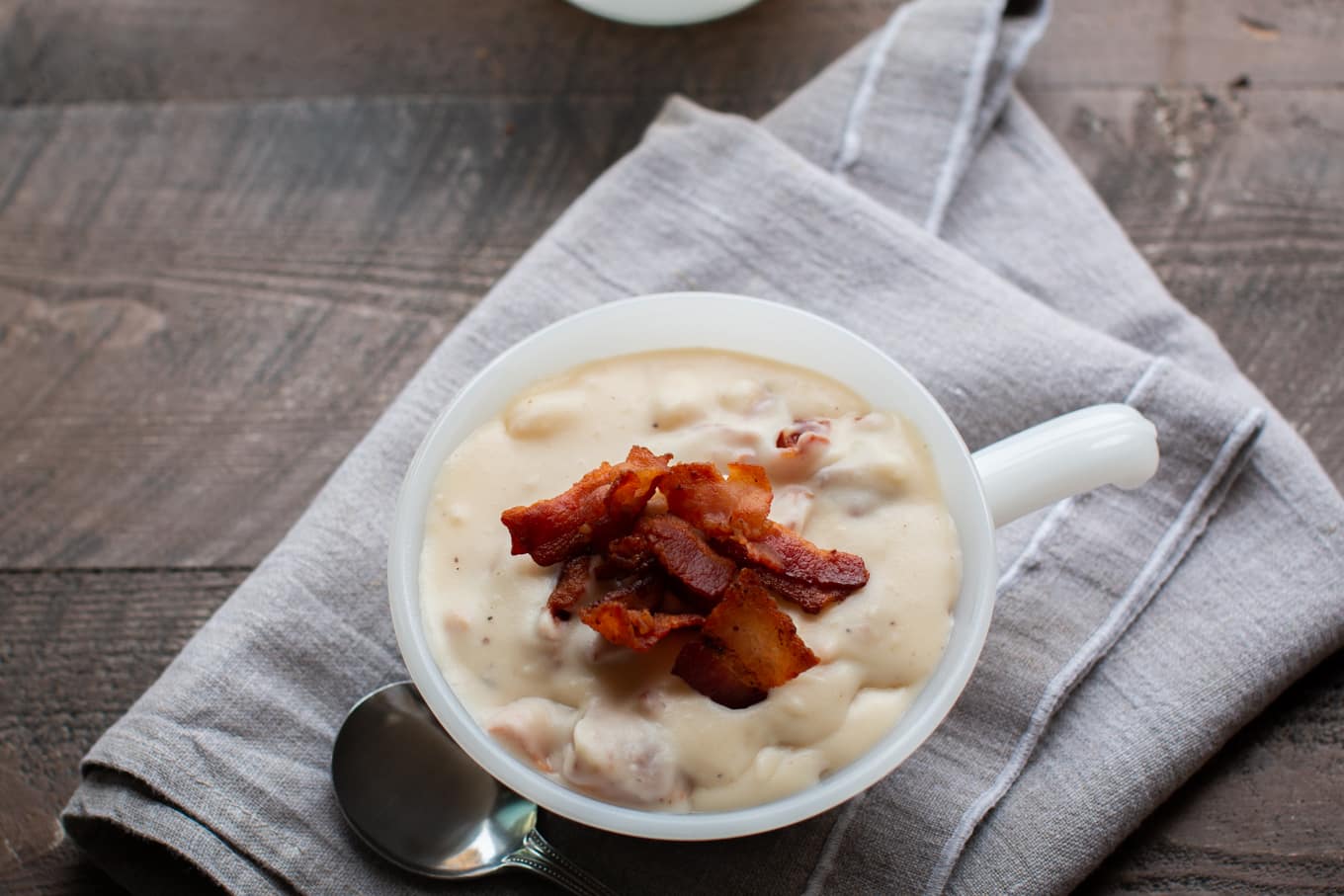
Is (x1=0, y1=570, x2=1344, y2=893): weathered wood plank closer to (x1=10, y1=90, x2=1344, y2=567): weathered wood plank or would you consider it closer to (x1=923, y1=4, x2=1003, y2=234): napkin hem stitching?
(x1=10, y1=90, x2=1344, y2=567): weathered wood plank

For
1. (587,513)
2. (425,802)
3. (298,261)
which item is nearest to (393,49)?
(298,261)

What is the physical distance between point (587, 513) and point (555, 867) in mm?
546

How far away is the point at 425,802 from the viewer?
61.4 inches

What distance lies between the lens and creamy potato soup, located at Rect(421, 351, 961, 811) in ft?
4.20

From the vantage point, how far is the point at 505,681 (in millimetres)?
1330

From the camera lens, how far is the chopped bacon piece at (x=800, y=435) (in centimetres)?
140

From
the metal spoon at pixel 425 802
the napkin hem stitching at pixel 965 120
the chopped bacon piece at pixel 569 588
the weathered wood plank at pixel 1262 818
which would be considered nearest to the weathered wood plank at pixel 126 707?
the weathered wood plank at pixel 1262 818

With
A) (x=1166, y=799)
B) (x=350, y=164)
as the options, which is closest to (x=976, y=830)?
(x=1166, y=799)

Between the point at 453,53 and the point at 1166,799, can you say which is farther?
the point at 453,53

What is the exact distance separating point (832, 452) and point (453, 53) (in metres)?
1.21

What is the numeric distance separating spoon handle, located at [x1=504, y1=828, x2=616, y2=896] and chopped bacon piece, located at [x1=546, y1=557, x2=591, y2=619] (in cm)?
41

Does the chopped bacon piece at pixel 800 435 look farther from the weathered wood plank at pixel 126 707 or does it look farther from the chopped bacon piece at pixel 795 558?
the weathered wood plank at pixel 126 707

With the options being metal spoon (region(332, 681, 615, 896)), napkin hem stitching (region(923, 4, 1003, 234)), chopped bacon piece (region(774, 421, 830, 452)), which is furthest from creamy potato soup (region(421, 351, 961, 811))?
napkin hem stitching (region(923, 4, 1003, 234))

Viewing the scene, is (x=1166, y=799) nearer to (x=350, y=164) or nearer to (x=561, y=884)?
(x=561, y=884)
